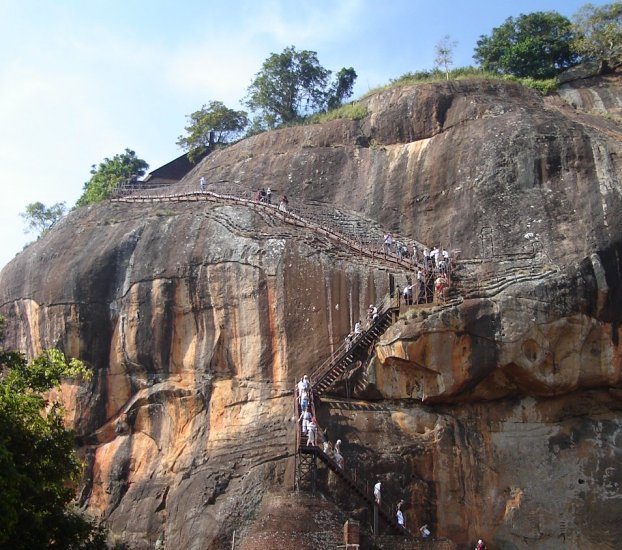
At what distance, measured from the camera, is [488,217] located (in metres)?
30.3

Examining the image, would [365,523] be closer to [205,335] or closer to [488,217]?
[205,335]

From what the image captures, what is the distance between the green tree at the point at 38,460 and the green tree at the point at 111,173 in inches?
1060

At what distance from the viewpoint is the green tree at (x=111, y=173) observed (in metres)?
49.6

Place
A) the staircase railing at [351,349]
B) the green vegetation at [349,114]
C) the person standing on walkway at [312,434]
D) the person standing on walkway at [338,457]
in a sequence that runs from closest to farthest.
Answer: the person standing on walkway at [312,434] → the person standing on walkway at [338,457] → the staircase railing at [351,349] → the green vegetation at [349,114]

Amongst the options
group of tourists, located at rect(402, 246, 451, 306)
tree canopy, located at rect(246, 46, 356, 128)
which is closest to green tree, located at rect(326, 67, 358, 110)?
tree canopy, located at rect(246, 46, 356, 128)

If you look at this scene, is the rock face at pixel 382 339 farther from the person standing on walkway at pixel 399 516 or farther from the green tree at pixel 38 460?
the green tree at pixel 38 460

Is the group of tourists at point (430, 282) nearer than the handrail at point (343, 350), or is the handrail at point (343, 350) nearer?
the handrail at point (343, 350)

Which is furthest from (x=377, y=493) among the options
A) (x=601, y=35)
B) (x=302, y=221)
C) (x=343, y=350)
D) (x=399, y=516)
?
(x=601, y=35)

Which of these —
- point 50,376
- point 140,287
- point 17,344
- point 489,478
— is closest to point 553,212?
point 489,478

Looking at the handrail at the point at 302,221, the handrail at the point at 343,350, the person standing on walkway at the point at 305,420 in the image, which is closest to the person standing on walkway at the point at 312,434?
the person standing on walkway at the point at 305,420

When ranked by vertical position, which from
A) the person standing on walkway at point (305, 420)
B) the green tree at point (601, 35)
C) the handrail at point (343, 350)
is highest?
the green tree at point (601, 35)

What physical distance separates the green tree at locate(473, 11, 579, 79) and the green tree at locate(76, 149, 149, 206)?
1914 cm

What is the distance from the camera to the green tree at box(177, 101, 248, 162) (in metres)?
47.2

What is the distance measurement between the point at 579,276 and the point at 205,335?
1159cm
